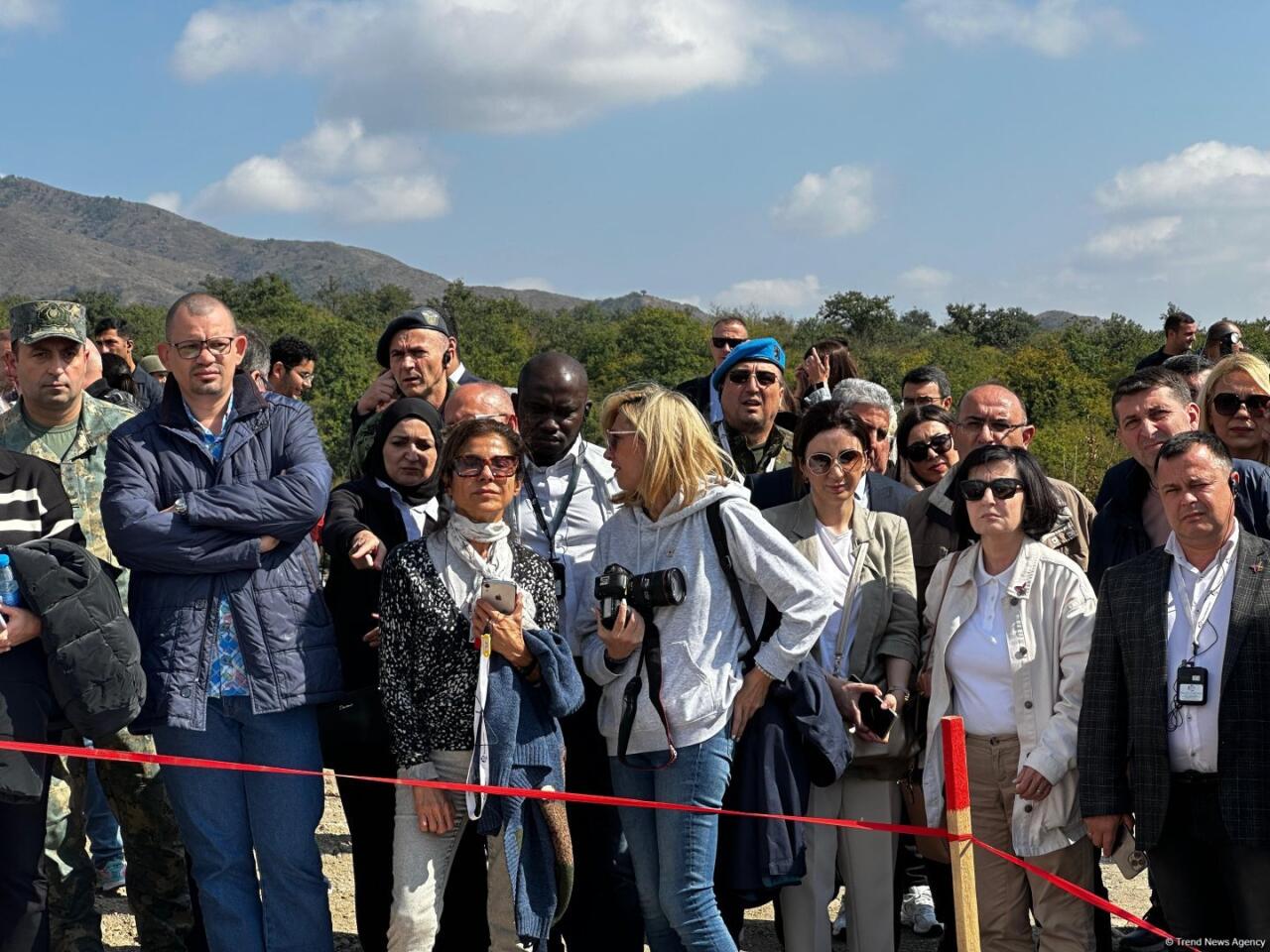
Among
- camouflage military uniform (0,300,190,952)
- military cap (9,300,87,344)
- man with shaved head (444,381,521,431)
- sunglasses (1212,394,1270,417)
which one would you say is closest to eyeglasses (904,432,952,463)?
sunglasses (1212,394,1270,417)

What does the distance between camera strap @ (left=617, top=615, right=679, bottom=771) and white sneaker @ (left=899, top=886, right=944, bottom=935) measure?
2.01 m

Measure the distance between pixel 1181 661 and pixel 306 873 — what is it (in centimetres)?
280

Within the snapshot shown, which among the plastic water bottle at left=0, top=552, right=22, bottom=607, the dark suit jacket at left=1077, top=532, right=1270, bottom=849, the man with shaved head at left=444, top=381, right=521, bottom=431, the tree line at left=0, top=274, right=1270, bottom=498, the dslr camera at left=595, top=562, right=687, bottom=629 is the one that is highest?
the tree line at left=0, top=274, right=1270, bottom=498

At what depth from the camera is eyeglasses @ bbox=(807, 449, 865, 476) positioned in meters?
4.49

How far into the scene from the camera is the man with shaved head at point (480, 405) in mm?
4551

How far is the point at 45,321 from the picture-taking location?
15.1 ft

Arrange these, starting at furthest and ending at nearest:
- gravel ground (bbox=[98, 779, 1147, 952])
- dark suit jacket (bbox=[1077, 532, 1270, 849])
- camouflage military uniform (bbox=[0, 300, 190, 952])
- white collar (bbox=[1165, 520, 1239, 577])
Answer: gravel ground (bbox=[98, 779, 1147, 952]) → camouflage military uniform (bbox=[0, 300, 190, 952]) → white collar (bbox=[1165, 520, 1239, 577]) → dark suit jacket (bbox=[1077, 532, 1270, 849])

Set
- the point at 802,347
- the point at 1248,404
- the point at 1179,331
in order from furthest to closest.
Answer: the point at 802,347 < the point at 1179,331 < the point at 1248,404

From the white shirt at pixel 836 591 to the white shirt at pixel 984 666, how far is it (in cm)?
34

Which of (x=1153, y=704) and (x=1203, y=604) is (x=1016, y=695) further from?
(x=1203, y=604)

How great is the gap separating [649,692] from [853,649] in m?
0.86

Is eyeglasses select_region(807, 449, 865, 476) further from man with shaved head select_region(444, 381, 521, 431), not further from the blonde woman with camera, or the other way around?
man with shaved head select_region(444, 381, 521, 431)

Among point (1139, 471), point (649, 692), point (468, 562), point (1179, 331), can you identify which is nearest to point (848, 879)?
point (649, 692)

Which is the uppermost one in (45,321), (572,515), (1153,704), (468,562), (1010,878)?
(45,321)
